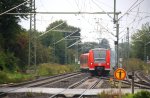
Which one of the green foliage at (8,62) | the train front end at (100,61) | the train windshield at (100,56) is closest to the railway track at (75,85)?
the green foliage at (8,62)

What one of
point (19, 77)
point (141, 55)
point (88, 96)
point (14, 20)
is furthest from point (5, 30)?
point (141, 55)

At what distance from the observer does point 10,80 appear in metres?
41.2

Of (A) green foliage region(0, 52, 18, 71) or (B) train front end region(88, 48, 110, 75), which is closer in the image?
(A) green foliage region(0, 52, 18, 71)

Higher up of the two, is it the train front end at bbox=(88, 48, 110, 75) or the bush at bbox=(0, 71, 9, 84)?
the train front end at bbox=(88, 48, 110, 75)

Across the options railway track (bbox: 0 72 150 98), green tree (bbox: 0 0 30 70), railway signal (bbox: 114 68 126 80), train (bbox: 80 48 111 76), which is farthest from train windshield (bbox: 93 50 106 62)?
railway signal (bbox: 114 68 126 80)

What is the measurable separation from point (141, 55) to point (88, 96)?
84716mm

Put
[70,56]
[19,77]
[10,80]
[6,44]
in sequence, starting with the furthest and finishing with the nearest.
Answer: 1. [70,56]
2. [6,44]
3. [19,77]
4. [10,80]

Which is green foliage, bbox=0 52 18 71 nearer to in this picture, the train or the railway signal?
the train

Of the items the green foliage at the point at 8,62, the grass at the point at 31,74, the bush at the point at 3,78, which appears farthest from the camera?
the green foliage at the point at 8,62

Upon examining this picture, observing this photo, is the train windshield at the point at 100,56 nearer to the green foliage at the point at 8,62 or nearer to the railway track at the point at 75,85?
the green foliage at the point at 8,62

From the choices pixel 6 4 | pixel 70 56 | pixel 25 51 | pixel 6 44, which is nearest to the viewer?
pixel 6 4

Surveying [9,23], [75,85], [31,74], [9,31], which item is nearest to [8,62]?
[31,74]

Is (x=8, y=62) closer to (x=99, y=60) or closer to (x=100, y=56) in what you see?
(x=99, y=60)

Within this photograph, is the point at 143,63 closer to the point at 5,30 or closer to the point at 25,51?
the point at 25,51
